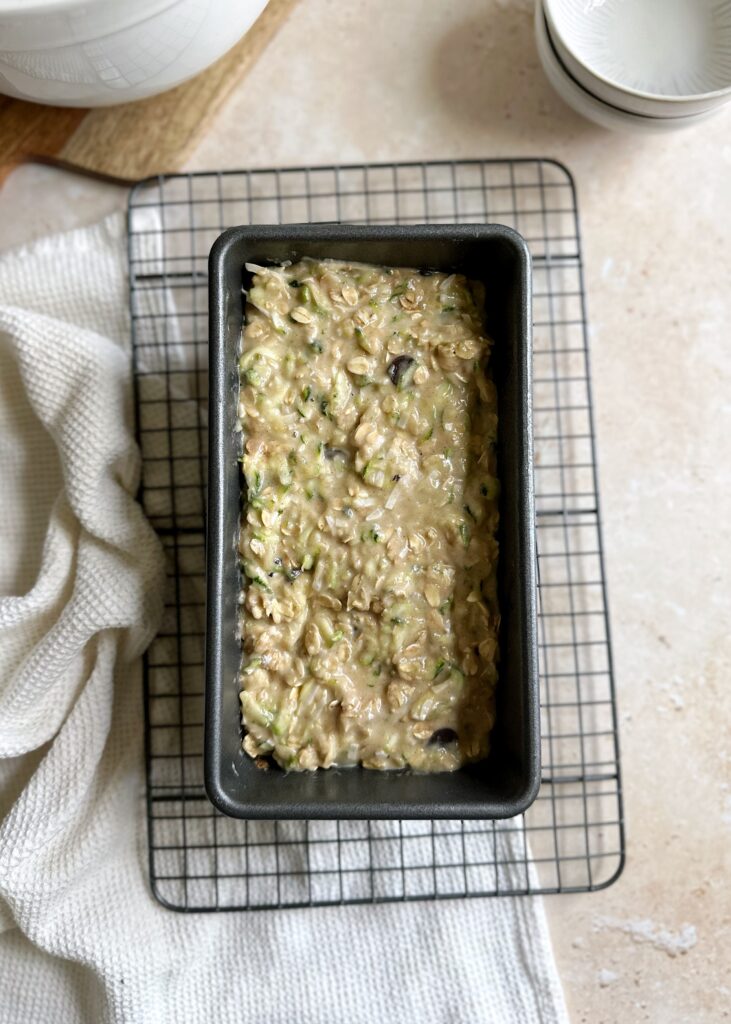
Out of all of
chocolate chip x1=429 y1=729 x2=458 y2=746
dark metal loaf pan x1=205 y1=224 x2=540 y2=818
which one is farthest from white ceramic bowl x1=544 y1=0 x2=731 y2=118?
chocolate chip x1=429 y1=729 x2=458 y2=746

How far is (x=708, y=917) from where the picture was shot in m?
1.67

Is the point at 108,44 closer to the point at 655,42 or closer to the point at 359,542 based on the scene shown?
the point at 359,542

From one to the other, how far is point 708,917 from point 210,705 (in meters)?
0.97

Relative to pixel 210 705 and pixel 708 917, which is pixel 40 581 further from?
pixel 708 917

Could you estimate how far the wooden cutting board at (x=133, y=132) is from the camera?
66.0 inches

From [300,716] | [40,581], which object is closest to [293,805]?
[300,716]

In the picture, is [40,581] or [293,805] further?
[40,581]

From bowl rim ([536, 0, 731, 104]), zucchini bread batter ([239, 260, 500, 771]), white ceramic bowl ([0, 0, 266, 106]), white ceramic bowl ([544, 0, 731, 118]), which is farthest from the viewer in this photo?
white ceramic bowl ([544, 0, 731, 118])

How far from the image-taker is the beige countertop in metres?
1.68

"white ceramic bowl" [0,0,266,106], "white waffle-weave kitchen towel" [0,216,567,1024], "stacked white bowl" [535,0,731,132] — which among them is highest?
"stacked white bowl" [535,0,731,132]

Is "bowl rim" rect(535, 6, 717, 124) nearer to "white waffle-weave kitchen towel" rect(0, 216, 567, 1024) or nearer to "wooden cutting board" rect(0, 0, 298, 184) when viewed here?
"wooden cutting board" rect(0, 0, 298, 184)

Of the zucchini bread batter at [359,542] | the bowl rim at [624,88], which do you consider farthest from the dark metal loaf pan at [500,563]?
the bowl rim at [624,88]

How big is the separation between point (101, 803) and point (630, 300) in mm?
1233

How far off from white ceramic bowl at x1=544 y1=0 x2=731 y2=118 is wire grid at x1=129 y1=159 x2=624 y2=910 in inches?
7.7
